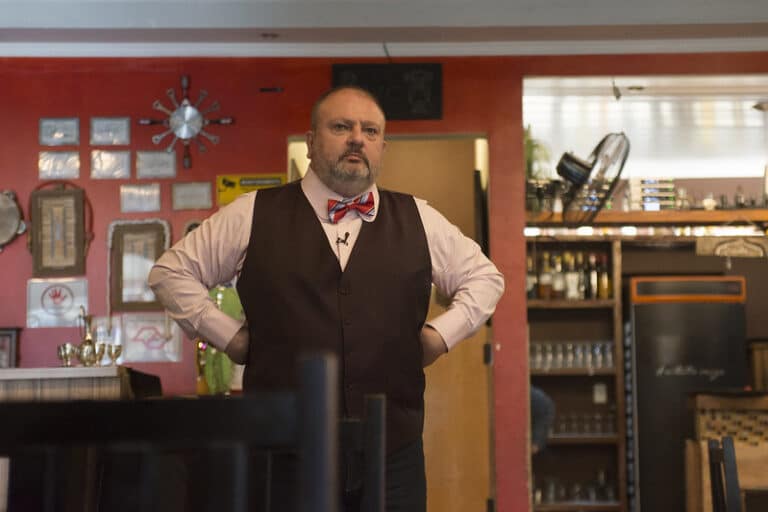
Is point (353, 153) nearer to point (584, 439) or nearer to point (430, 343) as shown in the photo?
point (430, 343)

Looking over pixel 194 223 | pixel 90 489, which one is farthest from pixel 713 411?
pixel 90 489

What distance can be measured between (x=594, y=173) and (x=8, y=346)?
342 centimetres

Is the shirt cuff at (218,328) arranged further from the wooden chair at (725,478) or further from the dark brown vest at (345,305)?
the wooden chair at (725,478)

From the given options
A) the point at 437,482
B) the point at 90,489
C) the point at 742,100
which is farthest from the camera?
the point at 742,100

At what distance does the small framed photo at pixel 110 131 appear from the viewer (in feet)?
20.8

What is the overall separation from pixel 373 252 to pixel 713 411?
432 cm

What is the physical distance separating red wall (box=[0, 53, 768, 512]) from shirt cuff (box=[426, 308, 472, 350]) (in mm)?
3529

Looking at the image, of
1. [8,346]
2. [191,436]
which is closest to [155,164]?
[8,346]

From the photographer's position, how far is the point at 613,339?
8.01 m

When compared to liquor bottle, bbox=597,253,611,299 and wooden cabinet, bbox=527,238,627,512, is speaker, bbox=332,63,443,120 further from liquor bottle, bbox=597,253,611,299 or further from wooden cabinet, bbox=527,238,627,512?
liquor bottle, bbox=597,253,611,299

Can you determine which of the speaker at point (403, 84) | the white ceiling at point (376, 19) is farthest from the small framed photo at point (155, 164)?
the speaker at point (403, 84)

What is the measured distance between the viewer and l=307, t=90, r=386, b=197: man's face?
2746mm

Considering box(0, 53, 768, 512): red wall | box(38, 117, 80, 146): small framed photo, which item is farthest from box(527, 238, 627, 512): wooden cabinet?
box(38, 117, 80, 146): small framed photo

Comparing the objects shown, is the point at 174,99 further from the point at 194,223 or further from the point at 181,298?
the point at 181,298
